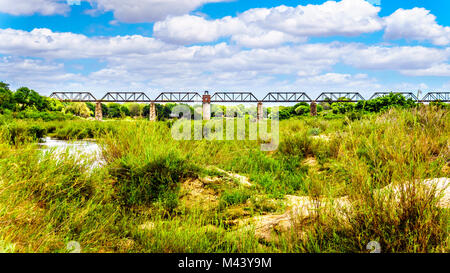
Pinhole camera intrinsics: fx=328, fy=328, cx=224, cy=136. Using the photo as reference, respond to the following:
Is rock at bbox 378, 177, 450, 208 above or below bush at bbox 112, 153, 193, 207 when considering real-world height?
above

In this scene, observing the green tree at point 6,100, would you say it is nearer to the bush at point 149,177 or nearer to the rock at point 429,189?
the bush at point 149,177

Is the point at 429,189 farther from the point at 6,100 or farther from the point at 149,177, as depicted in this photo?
the point at 6,100

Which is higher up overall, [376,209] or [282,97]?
[282,97]

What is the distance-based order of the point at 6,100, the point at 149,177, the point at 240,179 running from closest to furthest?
1. the point at 149,177
2. the point at 240,179
3. the point at 6,100

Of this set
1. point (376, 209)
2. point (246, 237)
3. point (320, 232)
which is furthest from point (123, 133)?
point (376, 209)

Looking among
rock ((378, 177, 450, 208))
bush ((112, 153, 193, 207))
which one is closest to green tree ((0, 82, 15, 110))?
bush ((112, 153, 193, 207))

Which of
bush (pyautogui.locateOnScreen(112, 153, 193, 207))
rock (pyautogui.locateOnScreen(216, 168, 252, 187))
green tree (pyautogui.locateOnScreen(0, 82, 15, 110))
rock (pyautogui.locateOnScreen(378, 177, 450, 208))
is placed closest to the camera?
rock (pyautogui.locateOnScreen(378, 177, 450, 208))

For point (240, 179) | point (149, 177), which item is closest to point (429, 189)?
point (240, 179)

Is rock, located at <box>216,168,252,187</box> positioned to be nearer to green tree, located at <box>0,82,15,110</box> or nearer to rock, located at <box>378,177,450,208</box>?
rock, located at <box>378,177,450,208</box>

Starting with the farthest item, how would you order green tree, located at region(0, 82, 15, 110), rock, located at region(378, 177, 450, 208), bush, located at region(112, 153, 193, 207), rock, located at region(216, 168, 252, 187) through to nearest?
1. green tree, located at region(0, 82, 15, 110)
2. rock, located at region(216, 168, 252, 187)
3. bush, located at region(112, 153, 193, 207)
4. rock, located at region(378, 177, 450, 208)

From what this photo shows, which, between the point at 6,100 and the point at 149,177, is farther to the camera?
the point at 6,100
